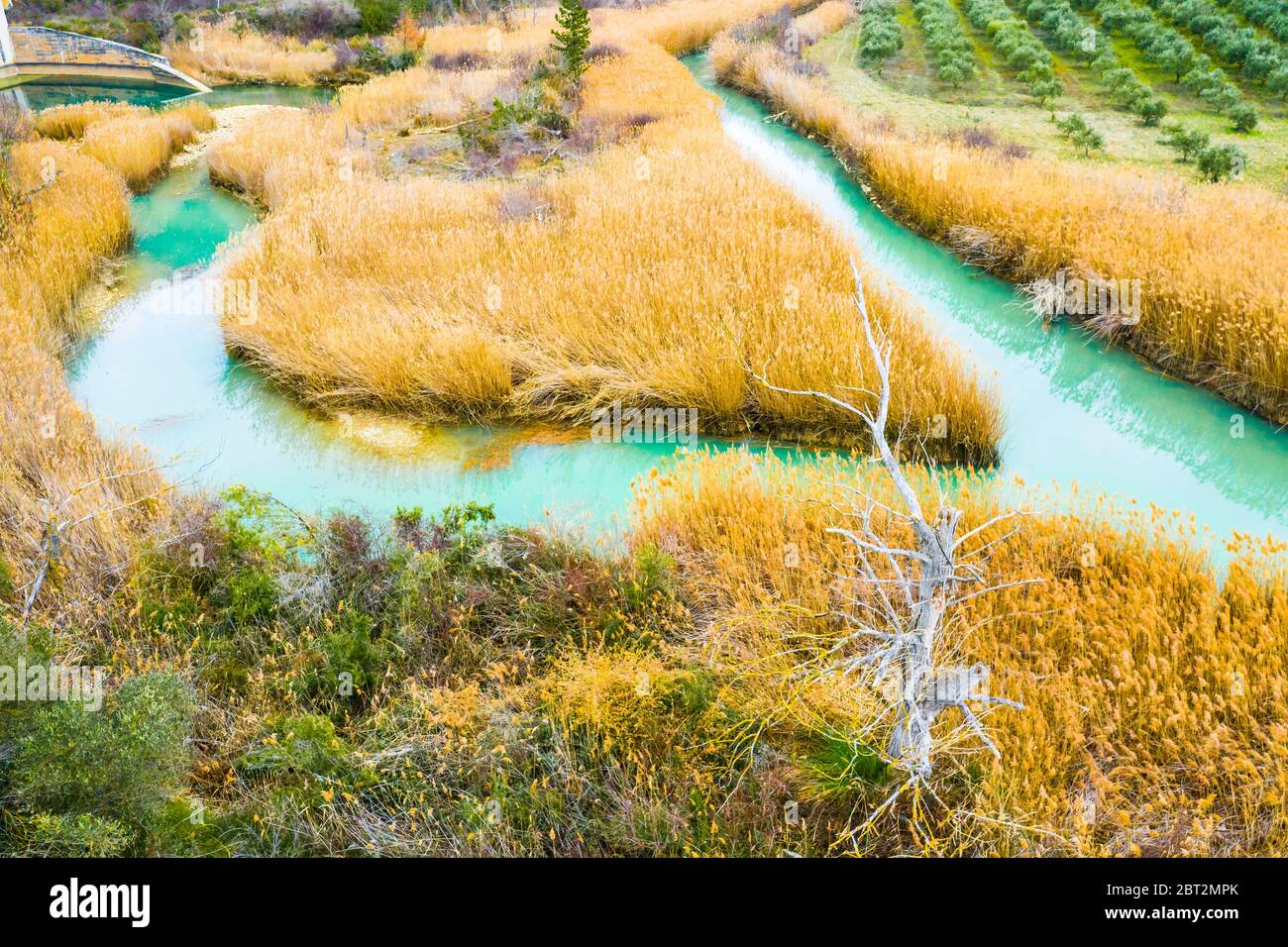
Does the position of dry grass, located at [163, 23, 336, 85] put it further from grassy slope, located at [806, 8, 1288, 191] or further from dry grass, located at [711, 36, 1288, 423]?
dry grass, located at [711, 36, 1288, 423]

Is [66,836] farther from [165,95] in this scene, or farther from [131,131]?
[165,95]

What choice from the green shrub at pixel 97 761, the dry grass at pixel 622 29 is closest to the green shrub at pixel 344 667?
the green shrub at pixel 97 761

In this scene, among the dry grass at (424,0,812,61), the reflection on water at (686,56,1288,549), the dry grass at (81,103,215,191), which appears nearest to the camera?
the reflection on water at (686,56,1288,549)

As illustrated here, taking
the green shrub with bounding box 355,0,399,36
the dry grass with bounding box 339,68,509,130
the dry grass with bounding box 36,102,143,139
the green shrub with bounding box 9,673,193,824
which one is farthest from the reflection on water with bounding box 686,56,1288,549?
the green shrub with bounding box 355,0,399,36

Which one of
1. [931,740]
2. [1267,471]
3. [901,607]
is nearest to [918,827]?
[931,740]

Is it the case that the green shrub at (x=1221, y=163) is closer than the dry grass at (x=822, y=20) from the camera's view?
Yes

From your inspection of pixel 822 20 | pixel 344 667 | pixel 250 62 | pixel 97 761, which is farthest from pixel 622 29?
pixel 97 761

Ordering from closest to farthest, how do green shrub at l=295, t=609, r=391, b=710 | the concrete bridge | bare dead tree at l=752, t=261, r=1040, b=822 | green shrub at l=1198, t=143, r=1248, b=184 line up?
bare dead tree at l=752, t=261, r=1040, b=822, green shrub at l=295, t=609, r=391, b=710, green shrub at l=1198, t=143, r=1248, b=184, the concrete bridge

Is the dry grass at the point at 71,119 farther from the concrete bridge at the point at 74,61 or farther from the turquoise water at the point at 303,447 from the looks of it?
the turquoise water at the point at 303,447

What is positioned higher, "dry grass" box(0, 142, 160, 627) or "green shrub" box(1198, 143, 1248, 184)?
"green shrub" box(1198, 143, 1248, 184)
